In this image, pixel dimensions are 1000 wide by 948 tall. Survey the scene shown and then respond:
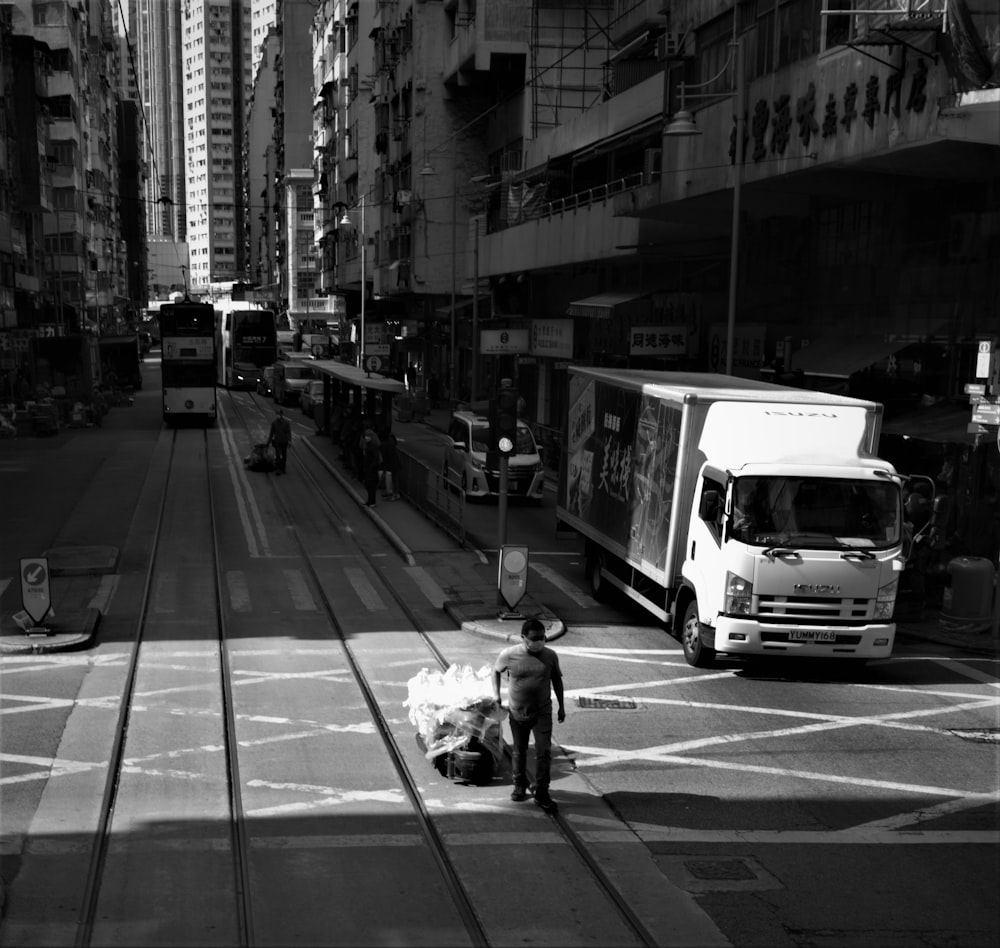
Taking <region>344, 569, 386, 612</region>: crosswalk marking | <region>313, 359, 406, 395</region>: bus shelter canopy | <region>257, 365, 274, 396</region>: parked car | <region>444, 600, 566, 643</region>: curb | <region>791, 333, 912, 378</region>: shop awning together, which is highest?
<region>791, 333, 912, 378</region>: shop awning

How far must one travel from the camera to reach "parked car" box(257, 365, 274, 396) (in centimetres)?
7224

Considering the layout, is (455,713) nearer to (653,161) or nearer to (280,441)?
(653,161)

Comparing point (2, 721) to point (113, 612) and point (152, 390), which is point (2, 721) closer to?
point (113, 612)

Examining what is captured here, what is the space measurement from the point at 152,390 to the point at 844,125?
66010mm

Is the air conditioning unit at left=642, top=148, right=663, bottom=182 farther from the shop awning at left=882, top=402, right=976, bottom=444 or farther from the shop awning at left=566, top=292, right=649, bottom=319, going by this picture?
the shop awning at left=882, top=402, right=976, bottom=444

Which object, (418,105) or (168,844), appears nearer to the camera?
(168,844)

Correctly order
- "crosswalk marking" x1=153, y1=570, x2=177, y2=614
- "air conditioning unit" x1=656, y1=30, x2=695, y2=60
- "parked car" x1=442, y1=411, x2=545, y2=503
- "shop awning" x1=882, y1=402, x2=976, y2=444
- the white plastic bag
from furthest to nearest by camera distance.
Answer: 1. "air conditioning unit" x1=656, y1=30, x2=695, y2=60
2. "parked car" x1=442, y1=411, x2=545, y2=503
3. "shop awning" x1=882, y1=402, x2=976, y2=444
4. "crosswalk marking" x1=153, y1=570, x2=177, y2=614
5. the white plastic bag

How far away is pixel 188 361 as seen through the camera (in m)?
51.4

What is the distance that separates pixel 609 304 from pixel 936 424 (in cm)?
1829

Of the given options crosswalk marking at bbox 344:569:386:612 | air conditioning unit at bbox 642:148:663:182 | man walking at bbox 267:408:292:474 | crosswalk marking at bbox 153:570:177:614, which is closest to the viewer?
crosswalk marking at bbox 153:570:177:614

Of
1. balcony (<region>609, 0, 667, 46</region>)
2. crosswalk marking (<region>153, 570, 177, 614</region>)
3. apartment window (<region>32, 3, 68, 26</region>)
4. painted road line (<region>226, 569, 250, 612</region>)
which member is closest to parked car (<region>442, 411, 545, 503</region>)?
painted road line (<region>226, 569, 250, 612</region>)

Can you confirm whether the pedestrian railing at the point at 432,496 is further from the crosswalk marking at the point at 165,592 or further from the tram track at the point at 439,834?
the crosswalk marking at the point at 165,592

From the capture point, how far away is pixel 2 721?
13.5 meters

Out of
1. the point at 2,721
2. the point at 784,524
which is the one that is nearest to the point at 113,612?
the point at 2,721
